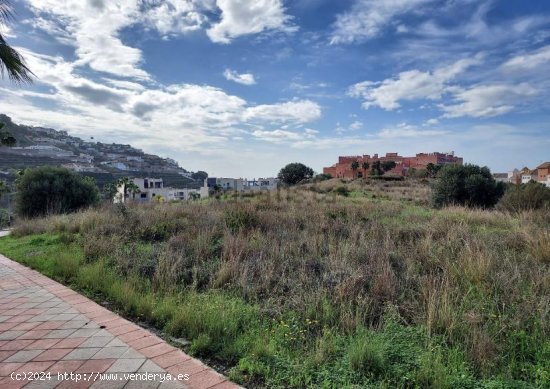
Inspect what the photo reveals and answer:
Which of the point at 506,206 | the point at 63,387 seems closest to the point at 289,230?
the point at 63,387

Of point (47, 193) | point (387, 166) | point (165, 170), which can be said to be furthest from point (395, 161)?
point (165, 170)

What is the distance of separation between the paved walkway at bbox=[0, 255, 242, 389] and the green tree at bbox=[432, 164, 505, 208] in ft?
56.0

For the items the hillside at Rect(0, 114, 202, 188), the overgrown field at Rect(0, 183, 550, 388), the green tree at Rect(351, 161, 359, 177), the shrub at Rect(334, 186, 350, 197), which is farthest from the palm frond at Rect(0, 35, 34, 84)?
the green tree at Rect(351, 161, 359, 177)

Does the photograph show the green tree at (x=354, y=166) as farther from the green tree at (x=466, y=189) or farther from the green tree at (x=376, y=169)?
the green tree at (x=466, y=189)

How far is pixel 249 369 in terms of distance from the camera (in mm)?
2338

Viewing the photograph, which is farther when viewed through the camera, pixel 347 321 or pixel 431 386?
pixel 347 321

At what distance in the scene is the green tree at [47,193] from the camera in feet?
59.9

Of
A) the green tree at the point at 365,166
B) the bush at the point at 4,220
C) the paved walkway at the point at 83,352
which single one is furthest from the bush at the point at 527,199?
the green tree at the point at 365,166

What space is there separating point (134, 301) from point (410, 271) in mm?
3183

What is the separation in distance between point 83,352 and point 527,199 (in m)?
15.1

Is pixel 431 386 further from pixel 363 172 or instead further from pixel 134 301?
pixel 363 172

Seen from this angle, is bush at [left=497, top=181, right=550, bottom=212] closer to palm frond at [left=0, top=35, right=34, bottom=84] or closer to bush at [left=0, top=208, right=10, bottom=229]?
palm frond at [left=0, top=35, right=34, bottom=84]

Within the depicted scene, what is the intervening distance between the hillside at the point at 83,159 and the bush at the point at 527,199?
37251 mm

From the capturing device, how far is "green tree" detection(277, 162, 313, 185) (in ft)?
168
